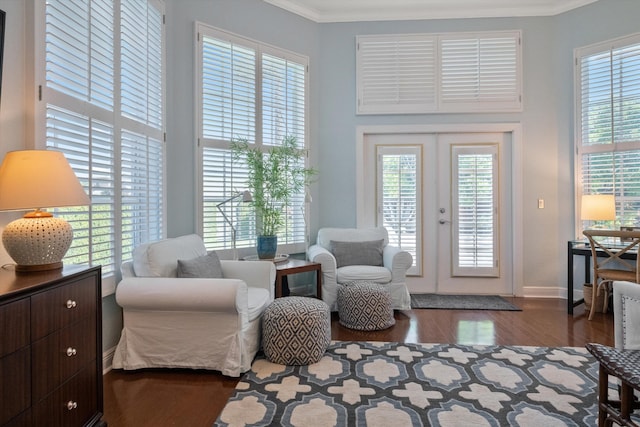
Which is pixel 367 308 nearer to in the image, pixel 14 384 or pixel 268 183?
pixel 268 183

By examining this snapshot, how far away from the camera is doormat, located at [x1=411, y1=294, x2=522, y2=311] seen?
387cm

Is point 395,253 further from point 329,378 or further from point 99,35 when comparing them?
point 99,35

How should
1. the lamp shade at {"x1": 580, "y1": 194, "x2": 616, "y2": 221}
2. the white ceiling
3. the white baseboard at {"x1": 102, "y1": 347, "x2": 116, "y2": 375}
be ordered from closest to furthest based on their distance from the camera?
1. the white baseboard at {"x1": 102, "y1": 347, "x2": 116, "y2": 375}
2. the lamp shade at {"x1": 580, "y1": 194, "x2": 616, "y2": 221}
3. the white ceiling

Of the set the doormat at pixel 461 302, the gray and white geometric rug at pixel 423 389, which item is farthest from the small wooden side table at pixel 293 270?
the doormat at pixel 461 302

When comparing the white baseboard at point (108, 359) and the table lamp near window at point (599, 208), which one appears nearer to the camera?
the white baseboard at point (108, 359)

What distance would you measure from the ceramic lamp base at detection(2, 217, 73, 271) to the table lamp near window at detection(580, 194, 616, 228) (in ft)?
14.4

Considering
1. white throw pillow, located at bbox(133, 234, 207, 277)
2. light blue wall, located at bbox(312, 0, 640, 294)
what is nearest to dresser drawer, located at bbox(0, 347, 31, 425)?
white throw pillow, located at bbox(133, 234, 207, 277)

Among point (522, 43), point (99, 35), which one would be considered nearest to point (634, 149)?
point (522, 43)

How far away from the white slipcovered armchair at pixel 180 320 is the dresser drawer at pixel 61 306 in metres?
0.61

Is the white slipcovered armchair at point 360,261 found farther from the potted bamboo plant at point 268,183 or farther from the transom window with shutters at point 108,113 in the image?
the transom window with shutters at point 108,113

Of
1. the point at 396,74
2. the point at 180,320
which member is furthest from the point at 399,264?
the point at 396,74

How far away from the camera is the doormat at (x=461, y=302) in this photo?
3867 mm

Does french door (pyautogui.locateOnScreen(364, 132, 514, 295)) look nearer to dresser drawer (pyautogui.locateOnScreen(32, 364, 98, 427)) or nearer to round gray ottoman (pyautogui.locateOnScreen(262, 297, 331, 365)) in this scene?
round gray ottoman (pyautogui.locateOnScreen(262, 297, 331, 365))

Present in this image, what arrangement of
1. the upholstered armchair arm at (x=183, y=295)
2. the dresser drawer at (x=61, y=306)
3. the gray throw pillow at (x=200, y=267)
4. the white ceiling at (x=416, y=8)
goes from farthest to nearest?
the white ceiling at (x=416, y=8), the gray throw pillow at (x=200, y=267), the upholstered armchair arm at (x=183, y=295), the dresser drawer at (x=61, y=306)
